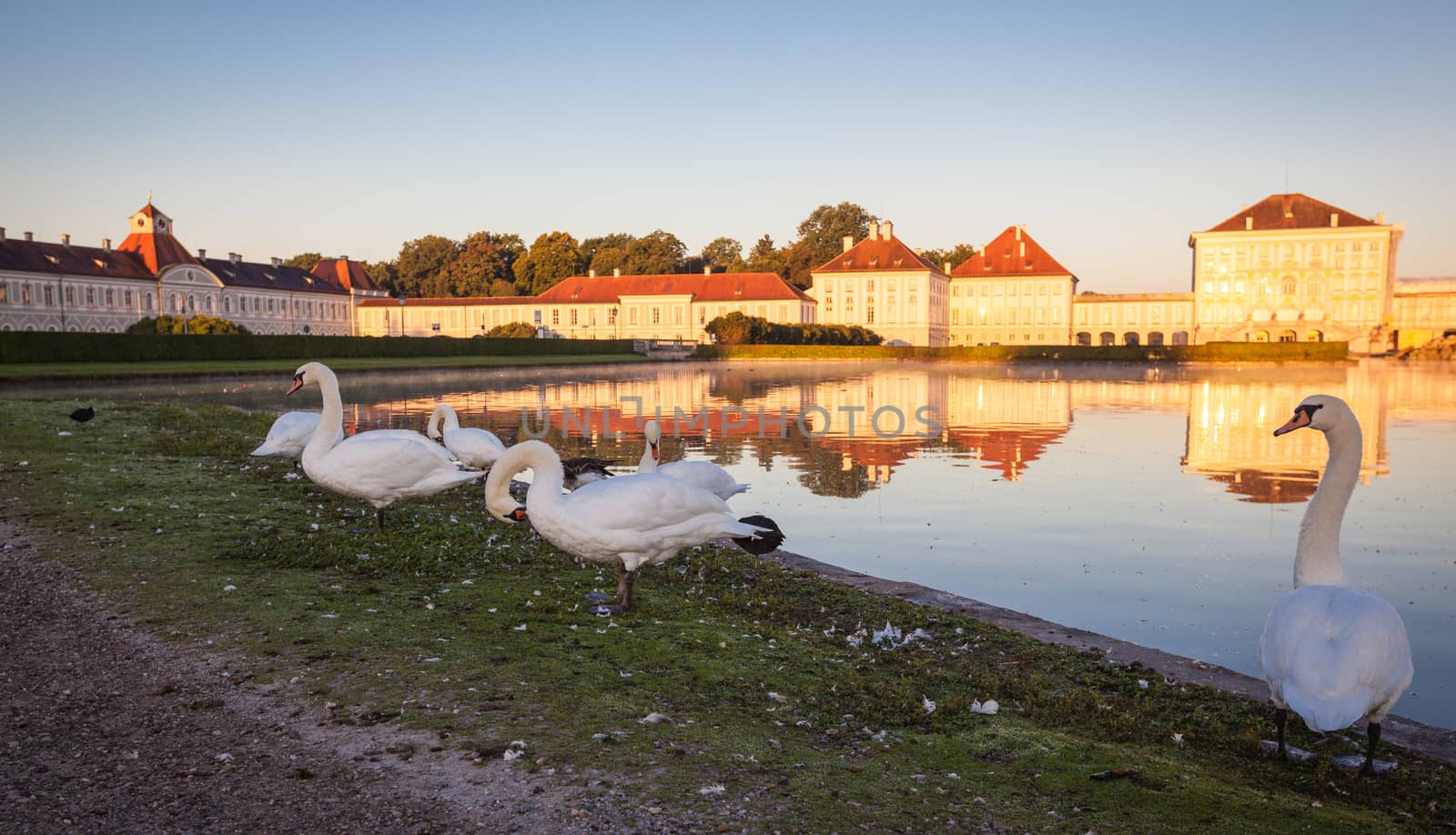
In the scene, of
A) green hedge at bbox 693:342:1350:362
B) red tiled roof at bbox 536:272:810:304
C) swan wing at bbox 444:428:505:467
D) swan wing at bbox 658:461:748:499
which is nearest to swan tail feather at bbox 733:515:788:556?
swan wing at bbox 658:461:748:499

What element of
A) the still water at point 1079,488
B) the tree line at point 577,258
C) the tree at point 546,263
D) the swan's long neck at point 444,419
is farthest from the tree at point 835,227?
the swan's long neck at point 444,419

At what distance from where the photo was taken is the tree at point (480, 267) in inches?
5103

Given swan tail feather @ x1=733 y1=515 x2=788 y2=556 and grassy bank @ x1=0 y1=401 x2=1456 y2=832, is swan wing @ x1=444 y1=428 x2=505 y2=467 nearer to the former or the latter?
grassy bank @ x1=0 y1=401 x2=1456 y2=832

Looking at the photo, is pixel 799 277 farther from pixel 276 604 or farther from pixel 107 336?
pixel 276 604

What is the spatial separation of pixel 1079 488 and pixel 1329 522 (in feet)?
26.2

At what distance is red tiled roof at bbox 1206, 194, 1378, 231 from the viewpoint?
361 ft

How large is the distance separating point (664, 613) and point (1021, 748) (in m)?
2.86

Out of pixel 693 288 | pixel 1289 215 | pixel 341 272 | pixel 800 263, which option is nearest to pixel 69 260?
pixel 341 272

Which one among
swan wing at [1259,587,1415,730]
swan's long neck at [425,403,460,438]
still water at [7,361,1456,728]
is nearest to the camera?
swan wing at [1259,587,1415,730]

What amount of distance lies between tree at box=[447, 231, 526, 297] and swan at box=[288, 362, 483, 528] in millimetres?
123377

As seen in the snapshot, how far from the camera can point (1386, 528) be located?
34.3 ft

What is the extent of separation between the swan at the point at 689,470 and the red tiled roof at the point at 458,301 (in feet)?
354

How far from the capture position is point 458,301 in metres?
116

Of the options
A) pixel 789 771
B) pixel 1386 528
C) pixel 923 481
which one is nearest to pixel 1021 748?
pixel 789 771
